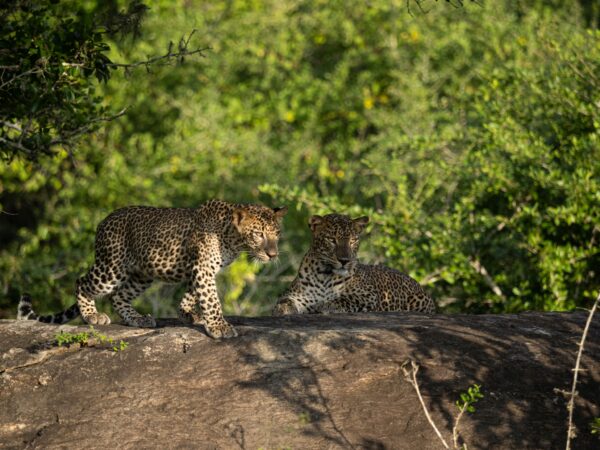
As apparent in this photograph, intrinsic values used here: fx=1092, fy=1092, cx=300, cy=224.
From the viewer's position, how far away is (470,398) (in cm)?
874

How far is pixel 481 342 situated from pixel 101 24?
5.50 metres

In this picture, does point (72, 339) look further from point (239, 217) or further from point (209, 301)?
point (239, 217)

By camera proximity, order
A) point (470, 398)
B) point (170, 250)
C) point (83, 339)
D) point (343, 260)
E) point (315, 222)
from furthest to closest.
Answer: point (315, 222), point (343, 260), point (170, 250), point (83, 339), point (470, 398)

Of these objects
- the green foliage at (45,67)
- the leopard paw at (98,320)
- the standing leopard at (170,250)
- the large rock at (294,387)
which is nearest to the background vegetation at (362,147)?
the green foliage at (45,67)

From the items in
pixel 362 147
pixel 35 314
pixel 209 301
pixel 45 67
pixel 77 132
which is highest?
pixel 45 67

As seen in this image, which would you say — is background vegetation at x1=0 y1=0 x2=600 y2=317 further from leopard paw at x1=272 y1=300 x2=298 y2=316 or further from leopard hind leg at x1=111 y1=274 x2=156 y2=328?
leopard paw at x1=272 y1=300 x2=298 y2=316

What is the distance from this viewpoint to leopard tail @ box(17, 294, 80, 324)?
11.2 meters

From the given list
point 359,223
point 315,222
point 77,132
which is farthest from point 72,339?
point 359,223

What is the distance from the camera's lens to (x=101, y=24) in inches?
472

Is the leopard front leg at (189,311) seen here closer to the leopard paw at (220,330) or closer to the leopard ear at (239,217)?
the leopard ear at (239,217)

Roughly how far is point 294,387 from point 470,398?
144 cm

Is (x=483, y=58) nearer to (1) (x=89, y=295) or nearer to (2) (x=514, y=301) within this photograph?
(2) (x=514, y=301)

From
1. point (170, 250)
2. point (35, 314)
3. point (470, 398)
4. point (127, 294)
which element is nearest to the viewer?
point (470, 398)

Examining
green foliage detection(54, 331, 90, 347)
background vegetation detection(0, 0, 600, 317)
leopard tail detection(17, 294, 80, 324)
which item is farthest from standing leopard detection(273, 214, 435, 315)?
green foliage detection(54, 331, 90, 347)
